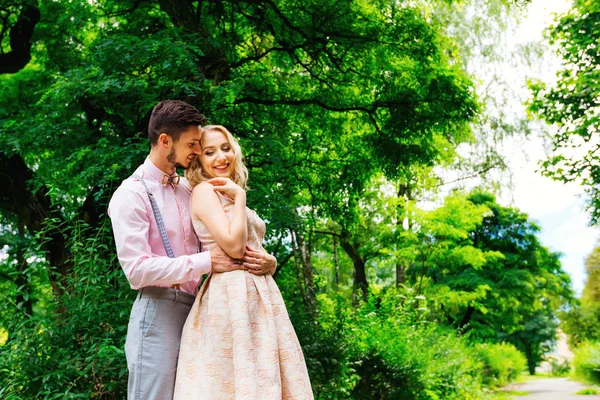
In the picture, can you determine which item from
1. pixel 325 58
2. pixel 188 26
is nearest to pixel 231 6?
pixel 325 58

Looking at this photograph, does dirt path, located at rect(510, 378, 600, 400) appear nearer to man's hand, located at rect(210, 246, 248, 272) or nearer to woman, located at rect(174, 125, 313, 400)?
woman, located at rect(174, 125, 313, 400)

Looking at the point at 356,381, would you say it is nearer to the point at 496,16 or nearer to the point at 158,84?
the point at 158,84

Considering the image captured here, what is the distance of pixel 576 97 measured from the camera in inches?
532

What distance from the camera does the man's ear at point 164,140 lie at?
2701mm

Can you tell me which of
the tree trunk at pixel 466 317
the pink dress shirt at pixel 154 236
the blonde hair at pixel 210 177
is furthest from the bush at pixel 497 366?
the pink dress shirt at pixel 154 236

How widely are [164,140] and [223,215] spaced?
42 cm

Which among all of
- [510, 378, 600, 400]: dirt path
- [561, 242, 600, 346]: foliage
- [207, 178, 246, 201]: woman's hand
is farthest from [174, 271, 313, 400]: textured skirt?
[561, 242, 600, 346]: foliage

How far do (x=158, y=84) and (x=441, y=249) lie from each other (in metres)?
11.2

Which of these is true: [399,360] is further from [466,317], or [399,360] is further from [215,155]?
[466,317]

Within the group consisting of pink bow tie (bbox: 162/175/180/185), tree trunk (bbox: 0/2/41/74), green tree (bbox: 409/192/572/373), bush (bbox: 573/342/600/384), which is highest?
tree trunk (bbox: 0/2/41/74)

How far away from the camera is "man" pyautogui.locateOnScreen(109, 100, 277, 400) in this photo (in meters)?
2.48

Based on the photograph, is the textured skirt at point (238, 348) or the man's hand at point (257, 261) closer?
the textured skirt at point (238, 348)

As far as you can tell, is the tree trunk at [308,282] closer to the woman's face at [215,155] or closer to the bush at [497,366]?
the woman's face at [215,155]

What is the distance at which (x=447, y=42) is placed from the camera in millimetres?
10555
